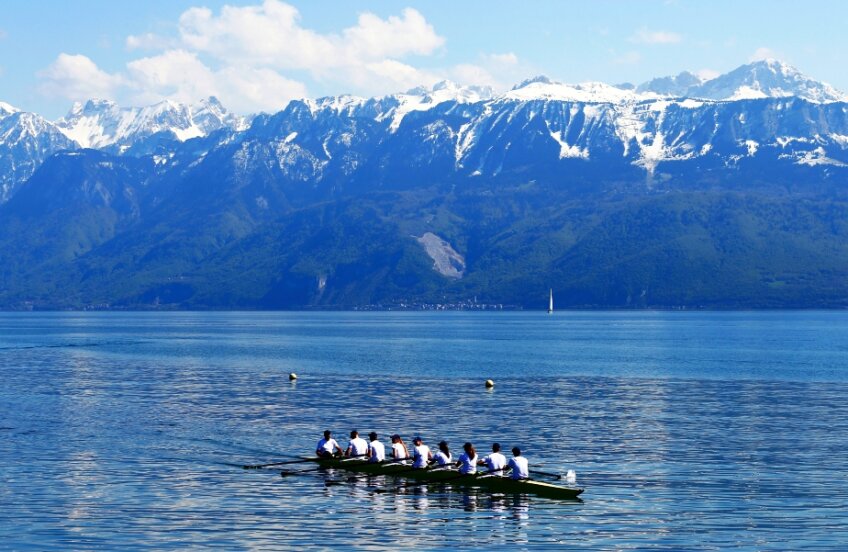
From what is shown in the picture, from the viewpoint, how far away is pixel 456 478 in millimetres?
76375

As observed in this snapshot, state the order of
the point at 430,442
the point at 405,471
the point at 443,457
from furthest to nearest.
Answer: the point at 430,442 < the point at 405,471 < the point at 443,457

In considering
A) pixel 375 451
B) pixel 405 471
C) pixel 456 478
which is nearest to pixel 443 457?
pixel 456 478

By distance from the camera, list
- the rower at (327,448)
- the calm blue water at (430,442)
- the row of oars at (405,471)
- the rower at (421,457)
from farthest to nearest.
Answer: the rower at (327,448), the rower at (421,457), the row of oars at (405,471), the calm blue water at (430,442)

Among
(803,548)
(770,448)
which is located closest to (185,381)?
(770,448)

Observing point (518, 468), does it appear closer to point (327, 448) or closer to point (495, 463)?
point (495, 463)

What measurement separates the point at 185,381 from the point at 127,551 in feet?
367

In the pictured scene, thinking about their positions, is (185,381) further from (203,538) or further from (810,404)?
(203,538)

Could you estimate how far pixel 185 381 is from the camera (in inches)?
6673

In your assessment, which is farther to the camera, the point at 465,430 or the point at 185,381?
the point at 185,381

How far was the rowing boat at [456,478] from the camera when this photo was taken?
72.4m

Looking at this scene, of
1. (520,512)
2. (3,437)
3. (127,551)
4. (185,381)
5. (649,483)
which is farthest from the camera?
(185,381)

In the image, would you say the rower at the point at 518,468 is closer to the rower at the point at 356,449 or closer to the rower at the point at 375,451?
the rower at the point at 375,451

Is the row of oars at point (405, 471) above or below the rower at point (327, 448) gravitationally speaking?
below

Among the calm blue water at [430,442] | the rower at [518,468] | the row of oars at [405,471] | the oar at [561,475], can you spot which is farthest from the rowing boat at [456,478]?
the oar at [561,475]
